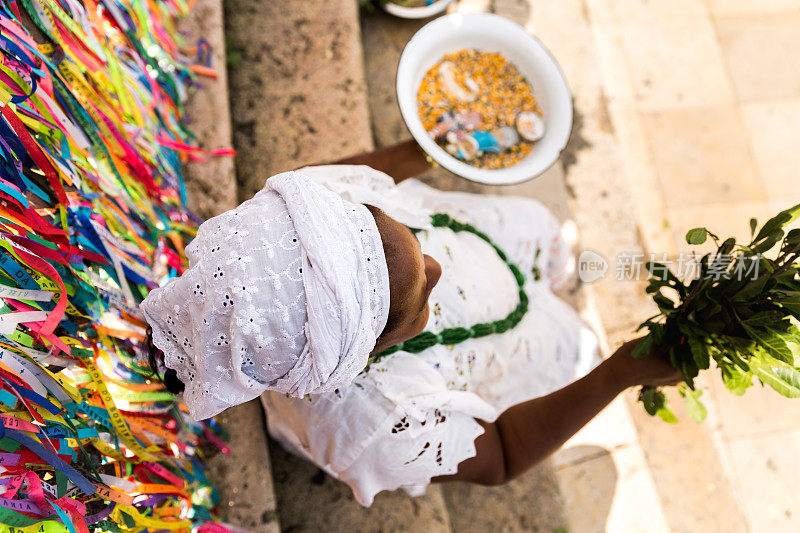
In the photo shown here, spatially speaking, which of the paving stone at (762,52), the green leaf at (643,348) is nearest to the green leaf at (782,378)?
the green leaf at (643,348)

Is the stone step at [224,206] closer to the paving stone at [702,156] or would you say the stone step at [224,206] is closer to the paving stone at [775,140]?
the paving stone at [702,156]

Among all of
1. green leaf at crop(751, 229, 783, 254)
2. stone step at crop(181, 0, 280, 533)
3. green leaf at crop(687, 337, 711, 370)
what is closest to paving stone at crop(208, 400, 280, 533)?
stone step at crop(181, 0, 280, 533)

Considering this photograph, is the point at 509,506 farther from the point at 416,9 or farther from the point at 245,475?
the point at 416,9

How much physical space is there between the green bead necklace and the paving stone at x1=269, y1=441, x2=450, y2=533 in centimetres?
73

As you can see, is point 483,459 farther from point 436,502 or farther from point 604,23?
point 604,23

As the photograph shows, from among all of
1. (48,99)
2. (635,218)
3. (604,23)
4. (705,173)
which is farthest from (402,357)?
(604,23)

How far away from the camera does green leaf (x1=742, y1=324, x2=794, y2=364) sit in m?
1.07

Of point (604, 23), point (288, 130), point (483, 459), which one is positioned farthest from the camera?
point (604, 23)

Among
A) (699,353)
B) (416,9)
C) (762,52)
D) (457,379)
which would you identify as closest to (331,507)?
(457,379)

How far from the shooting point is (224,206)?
1.93 m

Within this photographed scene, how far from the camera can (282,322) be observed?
0.95 meters

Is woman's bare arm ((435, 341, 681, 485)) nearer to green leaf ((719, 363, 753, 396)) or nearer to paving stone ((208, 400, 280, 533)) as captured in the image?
green leaf ((719, 363, 753, 396))

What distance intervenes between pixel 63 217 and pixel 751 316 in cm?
148

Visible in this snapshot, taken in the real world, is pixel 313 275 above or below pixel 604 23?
above
